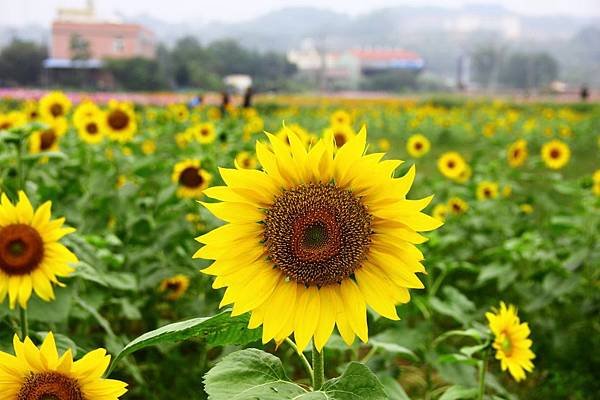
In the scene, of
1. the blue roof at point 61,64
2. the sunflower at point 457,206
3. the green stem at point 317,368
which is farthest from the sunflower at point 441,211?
the blue roof at point 61,64

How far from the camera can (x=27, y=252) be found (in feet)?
5.40

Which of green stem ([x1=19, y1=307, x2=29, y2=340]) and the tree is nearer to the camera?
green stem ([x1=19, y1=307, x2=29, y2=340])

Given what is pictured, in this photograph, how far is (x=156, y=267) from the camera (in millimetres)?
2666

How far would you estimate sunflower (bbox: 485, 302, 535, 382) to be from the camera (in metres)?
1.66

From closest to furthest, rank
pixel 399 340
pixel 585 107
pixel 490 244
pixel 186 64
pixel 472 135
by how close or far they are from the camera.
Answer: pixel 399 340
pixel 490 244
pixel 472 135
pixel 585 107
pixel 186 64

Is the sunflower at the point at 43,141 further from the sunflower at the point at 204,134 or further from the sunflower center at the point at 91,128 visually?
the sunflower at the point at 204,134

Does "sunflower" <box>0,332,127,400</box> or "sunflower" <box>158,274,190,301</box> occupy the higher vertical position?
"sunflower" <box>0,332,127,400</box>

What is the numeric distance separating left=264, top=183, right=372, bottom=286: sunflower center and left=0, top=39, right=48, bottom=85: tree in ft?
102

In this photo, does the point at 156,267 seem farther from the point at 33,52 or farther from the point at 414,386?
the point at 33,52

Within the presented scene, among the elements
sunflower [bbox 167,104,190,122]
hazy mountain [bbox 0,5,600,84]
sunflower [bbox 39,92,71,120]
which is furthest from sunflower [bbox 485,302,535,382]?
hazy mountain [bbox 0,5,600,84]

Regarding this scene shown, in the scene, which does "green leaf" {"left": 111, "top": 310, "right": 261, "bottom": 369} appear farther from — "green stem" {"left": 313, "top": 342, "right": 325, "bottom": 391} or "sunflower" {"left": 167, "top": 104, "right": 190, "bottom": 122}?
"sunflower" {"left": 167, "top": 104, "right": 190, "bottom": 122}

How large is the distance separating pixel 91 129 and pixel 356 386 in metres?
3.25

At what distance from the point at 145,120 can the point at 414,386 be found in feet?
19.2

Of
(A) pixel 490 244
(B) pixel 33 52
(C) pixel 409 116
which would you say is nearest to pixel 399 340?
(A) pixel 490 244
